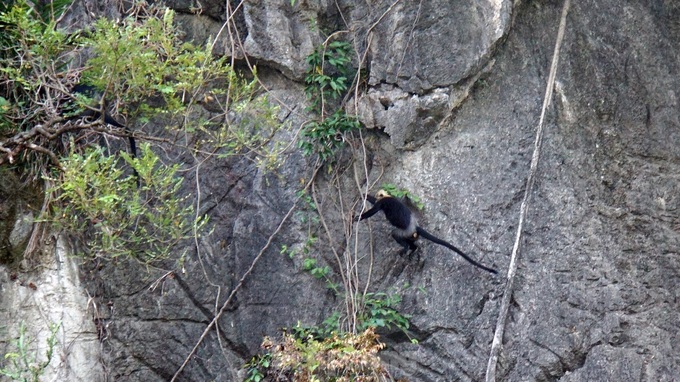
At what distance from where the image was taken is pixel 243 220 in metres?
8.05

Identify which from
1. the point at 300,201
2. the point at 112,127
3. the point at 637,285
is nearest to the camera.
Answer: the point at 112,127

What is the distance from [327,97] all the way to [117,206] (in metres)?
2.30

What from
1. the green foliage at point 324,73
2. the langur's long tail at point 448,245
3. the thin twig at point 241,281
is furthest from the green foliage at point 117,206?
the langur's long tail at point 448,245

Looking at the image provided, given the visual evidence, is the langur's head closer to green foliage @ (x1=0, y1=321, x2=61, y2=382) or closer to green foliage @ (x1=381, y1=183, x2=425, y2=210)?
green foliage @ (x1=381, y1=183, x2=425, y2=210)

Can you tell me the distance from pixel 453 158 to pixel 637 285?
1861mm

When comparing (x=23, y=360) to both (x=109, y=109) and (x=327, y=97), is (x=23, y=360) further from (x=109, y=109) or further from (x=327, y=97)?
(x=327, y=97)

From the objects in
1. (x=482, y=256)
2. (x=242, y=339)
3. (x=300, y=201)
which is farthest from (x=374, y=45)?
(x=242, y=339)

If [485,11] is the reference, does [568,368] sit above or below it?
below

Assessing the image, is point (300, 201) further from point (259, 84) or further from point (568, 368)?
point (568, 368)

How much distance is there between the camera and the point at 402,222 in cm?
759

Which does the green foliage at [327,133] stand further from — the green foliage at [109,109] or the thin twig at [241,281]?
the green foliage at [109,109]

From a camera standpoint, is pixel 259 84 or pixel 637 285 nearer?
pixel 637 285

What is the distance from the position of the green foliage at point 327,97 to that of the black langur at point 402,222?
2.37 feet

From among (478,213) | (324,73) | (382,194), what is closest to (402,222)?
(382,194)
